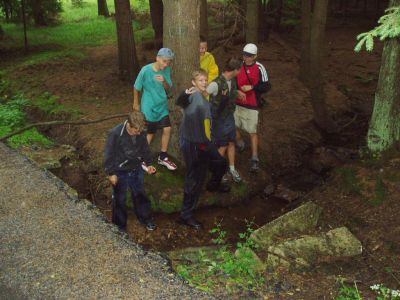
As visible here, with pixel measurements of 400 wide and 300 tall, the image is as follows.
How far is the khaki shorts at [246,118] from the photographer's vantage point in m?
8.67

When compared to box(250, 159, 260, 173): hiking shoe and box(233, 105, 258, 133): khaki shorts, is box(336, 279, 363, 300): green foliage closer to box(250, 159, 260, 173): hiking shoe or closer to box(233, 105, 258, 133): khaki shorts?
box(250, 159, 260, 173): hiking shoe

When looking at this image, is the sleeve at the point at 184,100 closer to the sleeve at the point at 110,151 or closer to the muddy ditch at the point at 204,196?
the sleeve at the point at 110,151

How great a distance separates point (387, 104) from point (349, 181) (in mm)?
1683

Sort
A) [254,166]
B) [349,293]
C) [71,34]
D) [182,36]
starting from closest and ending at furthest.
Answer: [349,293], [182,36], [254,166], [71,34]

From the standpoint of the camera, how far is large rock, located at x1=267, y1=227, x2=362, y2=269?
632 centimetres

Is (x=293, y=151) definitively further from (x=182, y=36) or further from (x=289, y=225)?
(x=182, y=36)

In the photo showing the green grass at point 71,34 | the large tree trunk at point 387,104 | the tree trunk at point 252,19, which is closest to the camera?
the large tree trunk at point 387,104

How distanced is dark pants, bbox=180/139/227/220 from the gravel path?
1791 mm

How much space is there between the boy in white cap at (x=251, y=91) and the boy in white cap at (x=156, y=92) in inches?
54.6

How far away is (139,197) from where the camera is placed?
6996mm

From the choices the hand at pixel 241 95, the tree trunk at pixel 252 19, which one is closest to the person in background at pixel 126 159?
the hand at pixel 241 95

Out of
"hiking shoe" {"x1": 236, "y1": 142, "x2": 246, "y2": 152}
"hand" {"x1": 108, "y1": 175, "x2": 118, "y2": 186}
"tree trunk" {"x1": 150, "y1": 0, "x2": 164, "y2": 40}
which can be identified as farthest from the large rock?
"tree trunk" {"x1": 150, "y1": 0, "x2": 164, "y2": 40}

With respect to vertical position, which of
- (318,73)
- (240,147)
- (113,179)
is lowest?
(240,147)

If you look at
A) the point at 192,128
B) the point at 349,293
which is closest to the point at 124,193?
the point at 192,128
